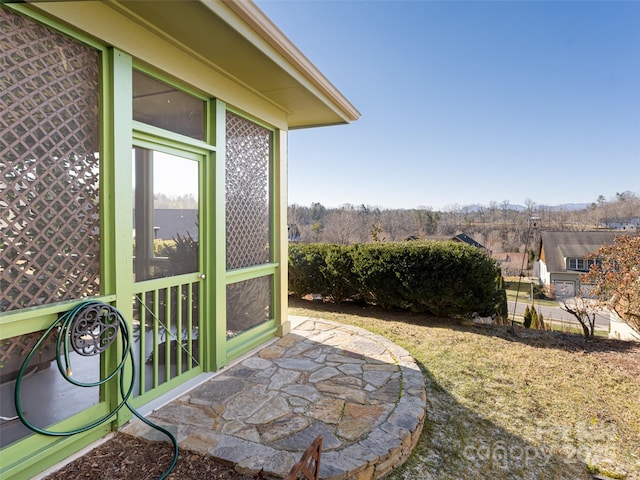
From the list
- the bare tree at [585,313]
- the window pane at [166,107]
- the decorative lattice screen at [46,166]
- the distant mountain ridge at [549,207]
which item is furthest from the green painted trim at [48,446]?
the distant mountain ridge at [549,207]

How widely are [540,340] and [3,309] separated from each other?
5.94 m

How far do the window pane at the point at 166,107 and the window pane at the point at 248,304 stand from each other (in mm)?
1586

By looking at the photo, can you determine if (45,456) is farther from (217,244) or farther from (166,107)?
(166,107)

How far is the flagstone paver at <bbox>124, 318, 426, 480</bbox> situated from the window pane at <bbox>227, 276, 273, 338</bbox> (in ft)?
1.18

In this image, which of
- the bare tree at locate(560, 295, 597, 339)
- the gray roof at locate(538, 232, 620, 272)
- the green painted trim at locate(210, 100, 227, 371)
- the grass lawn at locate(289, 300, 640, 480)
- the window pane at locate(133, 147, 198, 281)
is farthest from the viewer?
the gray roof at locate(538, 232, 620, 272)

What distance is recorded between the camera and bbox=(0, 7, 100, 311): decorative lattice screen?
1.66 metres

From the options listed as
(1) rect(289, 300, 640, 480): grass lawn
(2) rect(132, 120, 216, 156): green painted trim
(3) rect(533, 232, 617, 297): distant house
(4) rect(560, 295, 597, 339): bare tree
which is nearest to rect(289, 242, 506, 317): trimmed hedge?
(1) rect(289, 300, 640, 480): grass lawn

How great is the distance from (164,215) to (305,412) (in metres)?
1.93

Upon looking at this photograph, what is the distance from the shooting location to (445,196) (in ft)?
104

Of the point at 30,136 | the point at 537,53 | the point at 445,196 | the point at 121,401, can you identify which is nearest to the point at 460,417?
the point at 121,401

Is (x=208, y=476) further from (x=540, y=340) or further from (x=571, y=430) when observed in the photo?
(x=540, y=340)

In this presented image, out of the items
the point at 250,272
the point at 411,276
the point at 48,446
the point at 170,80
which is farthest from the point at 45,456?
the point at 411,276

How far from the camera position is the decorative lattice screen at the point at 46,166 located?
5.46 ft

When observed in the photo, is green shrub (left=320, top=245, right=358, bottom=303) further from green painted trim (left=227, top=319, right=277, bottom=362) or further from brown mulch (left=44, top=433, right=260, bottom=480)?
brown mulch (left=44, top=433, right=260, bottom=480)
